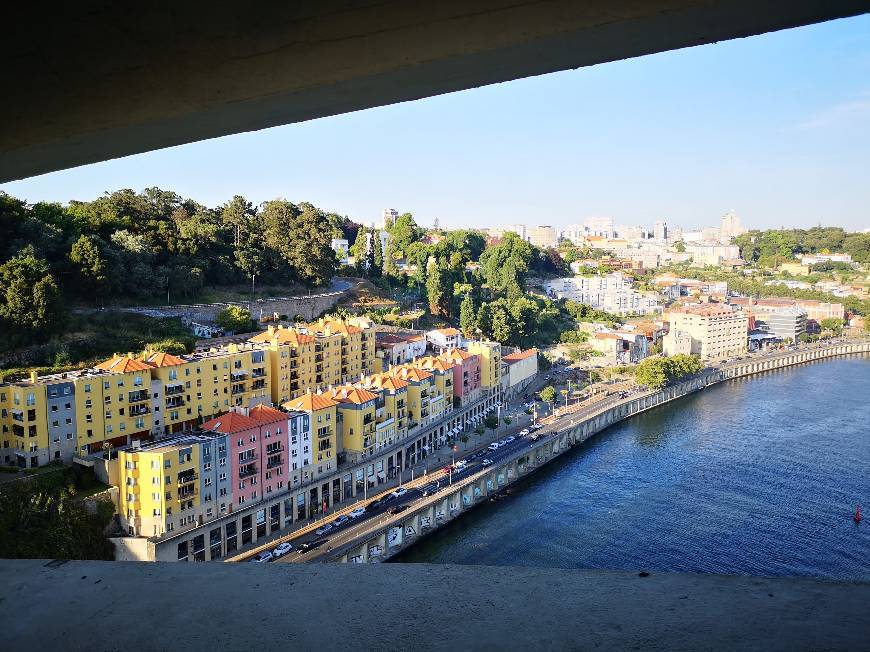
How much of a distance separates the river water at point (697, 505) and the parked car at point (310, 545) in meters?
1.06

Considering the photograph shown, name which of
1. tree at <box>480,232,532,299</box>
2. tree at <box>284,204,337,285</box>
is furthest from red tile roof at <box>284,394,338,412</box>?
tree at <box>480,232,532,299</box>

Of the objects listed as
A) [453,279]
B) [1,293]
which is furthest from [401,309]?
[1,293]

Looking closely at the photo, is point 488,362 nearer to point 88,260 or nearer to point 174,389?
point 174,389

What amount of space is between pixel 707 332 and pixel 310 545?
48.4ft

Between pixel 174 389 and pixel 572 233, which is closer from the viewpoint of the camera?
pixel 174 389

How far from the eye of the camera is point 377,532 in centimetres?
687

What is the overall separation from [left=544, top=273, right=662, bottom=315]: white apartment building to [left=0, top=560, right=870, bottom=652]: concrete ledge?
2266 centimetres

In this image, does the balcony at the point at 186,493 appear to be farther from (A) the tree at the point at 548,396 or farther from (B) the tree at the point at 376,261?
(B) the tree at the point at 376,261

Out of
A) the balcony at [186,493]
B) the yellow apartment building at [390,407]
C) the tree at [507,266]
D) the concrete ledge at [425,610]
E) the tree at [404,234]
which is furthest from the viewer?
the tree at [404,234]

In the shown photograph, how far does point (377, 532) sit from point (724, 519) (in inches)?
154

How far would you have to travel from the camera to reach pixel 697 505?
8.06 meters

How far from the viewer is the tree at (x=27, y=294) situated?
7.60 m

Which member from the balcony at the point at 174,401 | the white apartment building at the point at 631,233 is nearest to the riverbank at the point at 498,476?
the balcony at the point at 174,401

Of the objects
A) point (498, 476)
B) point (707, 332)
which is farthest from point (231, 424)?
point (707, 332)
